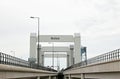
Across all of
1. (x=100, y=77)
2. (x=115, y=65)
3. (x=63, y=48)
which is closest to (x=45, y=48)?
(x=63, y=48)

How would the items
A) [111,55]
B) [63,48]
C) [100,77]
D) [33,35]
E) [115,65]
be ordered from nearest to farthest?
[115,65] → [111,55] → [100,77] → [33,35] → [63,48]

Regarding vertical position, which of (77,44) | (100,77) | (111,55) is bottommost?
(100,77)

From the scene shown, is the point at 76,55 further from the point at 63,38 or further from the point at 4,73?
the point at 4,73

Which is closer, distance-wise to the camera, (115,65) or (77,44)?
(115,65)

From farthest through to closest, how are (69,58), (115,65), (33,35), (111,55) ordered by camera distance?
1. (69,58)
2. (33,35)
3. (111,55)
4. (115,65)

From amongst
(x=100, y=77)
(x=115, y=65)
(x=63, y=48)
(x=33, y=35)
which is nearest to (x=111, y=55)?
(x=100, y=77)

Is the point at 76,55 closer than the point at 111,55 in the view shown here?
No

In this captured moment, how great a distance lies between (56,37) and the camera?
74062mm

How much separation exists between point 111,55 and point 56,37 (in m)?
53.2

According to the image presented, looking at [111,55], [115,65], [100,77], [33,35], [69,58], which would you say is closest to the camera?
[115,65]

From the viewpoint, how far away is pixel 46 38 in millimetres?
73625

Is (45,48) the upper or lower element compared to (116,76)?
upper

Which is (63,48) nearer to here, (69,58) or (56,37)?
(69,58)

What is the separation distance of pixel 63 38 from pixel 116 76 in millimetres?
56175
